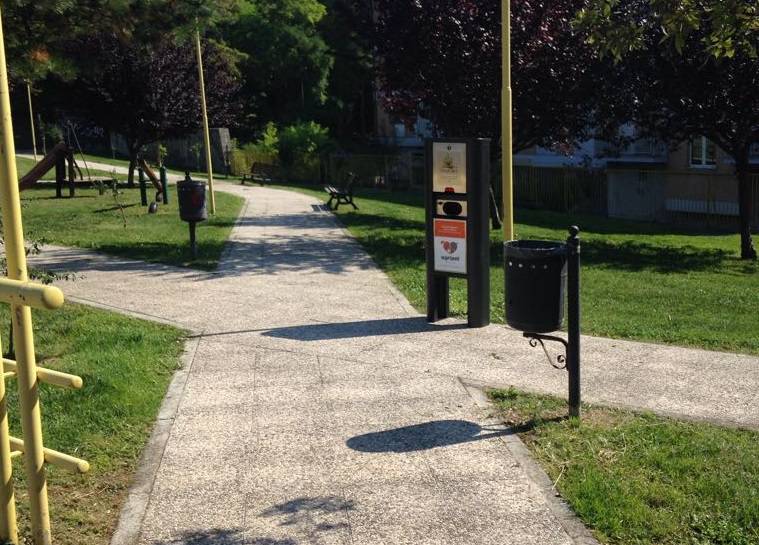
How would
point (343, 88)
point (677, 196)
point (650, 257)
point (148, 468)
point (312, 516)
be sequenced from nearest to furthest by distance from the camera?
point (312, 516), point (148, 468), point (650, 257), point (677, 196), point (343, 88)

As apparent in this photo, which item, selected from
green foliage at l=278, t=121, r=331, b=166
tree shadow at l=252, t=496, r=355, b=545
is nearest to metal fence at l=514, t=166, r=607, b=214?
green foliage at l=278, t=121, r=331, b=166

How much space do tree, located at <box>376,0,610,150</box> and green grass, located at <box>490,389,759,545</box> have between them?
37.1 feet

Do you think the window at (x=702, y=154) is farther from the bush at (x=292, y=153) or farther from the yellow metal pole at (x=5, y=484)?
the yellow metal pole at (x=5, y=484)

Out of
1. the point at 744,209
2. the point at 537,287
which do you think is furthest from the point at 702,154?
the point at 537,287

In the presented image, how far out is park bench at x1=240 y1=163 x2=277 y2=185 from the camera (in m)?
33.0

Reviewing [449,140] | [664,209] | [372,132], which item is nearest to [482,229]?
[449,140]

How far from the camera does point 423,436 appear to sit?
599 cm

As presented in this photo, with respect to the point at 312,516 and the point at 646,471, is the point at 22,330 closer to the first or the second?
the point at 312,516

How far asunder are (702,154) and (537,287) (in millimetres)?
24875

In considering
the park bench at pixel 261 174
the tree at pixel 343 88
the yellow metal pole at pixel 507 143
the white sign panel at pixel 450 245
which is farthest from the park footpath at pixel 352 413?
the tree at pixel 343 88

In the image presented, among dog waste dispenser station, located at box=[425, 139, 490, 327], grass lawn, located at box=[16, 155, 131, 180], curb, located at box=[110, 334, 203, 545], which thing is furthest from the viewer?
grass lawn, located at box=[16, 155, 131, 180]

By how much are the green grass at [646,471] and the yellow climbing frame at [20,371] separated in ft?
8.71

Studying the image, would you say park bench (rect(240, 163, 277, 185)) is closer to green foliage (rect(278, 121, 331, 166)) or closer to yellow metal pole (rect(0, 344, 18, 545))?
green foliage (rect(278, 121, 331, 166))

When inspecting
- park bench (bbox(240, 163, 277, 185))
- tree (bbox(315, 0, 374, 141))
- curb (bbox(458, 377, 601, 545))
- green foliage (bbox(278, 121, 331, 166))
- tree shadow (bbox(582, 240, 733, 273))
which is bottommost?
tree shadow (bbox(582, 240, 733, 273))
